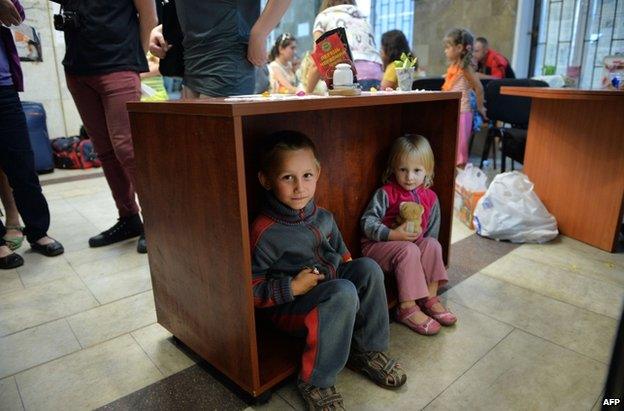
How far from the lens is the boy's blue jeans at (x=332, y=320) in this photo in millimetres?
1108

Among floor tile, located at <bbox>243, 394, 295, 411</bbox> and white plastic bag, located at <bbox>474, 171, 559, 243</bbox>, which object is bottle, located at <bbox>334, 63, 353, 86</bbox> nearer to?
floor tile, located at <bbox>243, 394, 295, 411</bbox>

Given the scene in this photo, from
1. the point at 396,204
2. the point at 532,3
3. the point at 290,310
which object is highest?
the point at 532,3

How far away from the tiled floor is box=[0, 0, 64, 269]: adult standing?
0.12 m

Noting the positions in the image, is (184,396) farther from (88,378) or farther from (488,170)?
(488,170)

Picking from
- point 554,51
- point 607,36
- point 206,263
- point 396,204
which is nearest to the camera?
point 206,263

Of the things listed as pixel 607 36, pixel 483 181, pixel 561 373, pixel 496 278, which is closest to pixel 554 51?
pixel 607 36

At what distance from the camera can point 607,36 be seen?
4.79 meters

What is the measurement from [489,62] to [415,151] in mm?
4021

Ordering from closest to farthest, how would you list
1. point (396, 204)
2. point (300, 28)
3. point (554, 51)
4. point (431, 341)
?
point (431, 341)
point (396, 204)
point (554, 51)
point (300, 28)

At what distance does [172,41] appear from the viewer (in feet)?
5.74

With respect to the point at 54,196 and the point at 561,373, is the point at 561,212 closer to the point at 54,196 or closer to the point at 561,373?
the point at 561,373

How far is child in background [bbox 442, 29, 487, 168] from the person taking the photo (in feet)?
11.6

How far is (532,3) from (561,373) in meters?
5.27

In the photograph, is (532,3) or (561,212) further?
(532,3)
